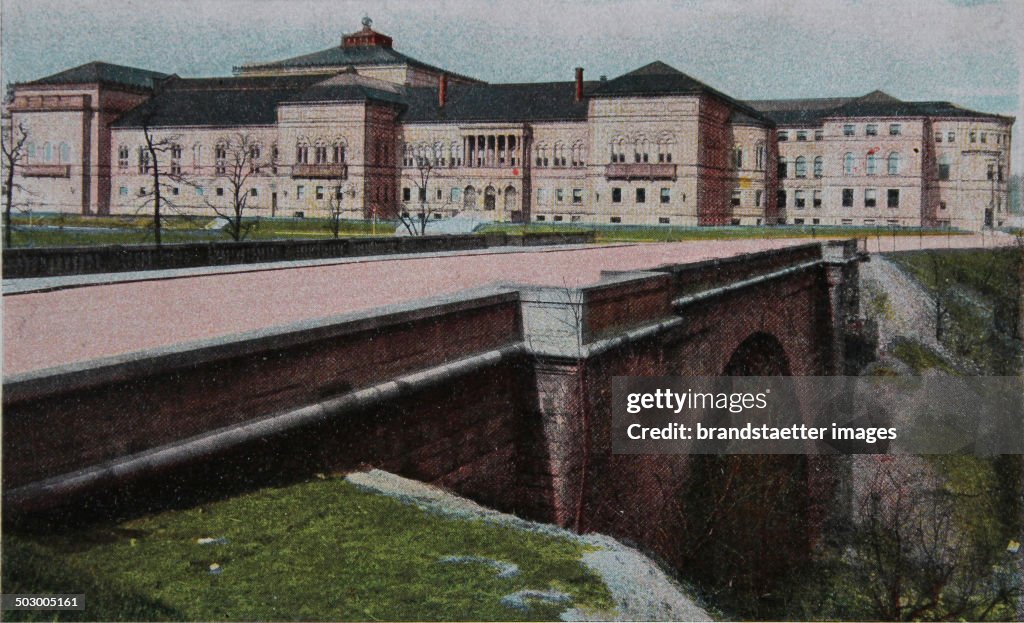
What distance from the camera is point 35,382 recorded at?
221 inches

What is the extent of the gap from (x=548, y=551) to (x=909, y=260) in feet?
99.0

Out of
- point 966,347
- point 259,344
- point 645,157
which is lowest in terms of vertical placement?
point 966,347

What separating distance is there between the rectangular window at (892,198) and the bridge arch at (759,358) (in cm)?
2872

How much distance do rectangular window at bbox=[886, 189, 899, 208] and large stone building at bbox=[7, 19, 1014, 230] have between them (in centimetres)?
14

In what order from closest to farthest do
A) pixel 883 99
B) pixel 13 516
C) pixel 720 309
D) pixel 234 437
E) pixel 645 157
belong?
pixel 13 516
pixel 234 437
pixel 720 309
pixel 883 99
pixel 645 157

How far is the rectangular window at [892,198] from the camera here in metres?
48.1

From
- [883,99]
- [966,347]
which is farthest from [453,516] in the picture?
[883,99]

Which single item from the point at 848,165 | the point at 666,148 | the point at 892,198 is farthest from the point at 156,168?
the point at 666,148

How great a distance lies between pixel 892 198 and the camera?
159 feet

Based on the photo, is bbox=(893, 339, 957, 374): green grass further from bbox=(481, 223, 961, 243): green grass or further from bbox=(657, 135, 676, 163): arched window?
bbox=(657, 135, 676, 163): arched window

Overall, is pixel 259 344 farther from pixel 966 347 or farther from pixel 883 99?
pixel 883 99

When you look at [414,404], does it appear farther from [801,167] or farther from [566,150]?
[566,150]

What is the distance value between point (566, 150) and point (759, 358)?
1792 inches

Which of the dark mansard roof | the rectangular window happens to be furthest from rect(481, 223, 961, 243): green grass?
the dark mansard roof
